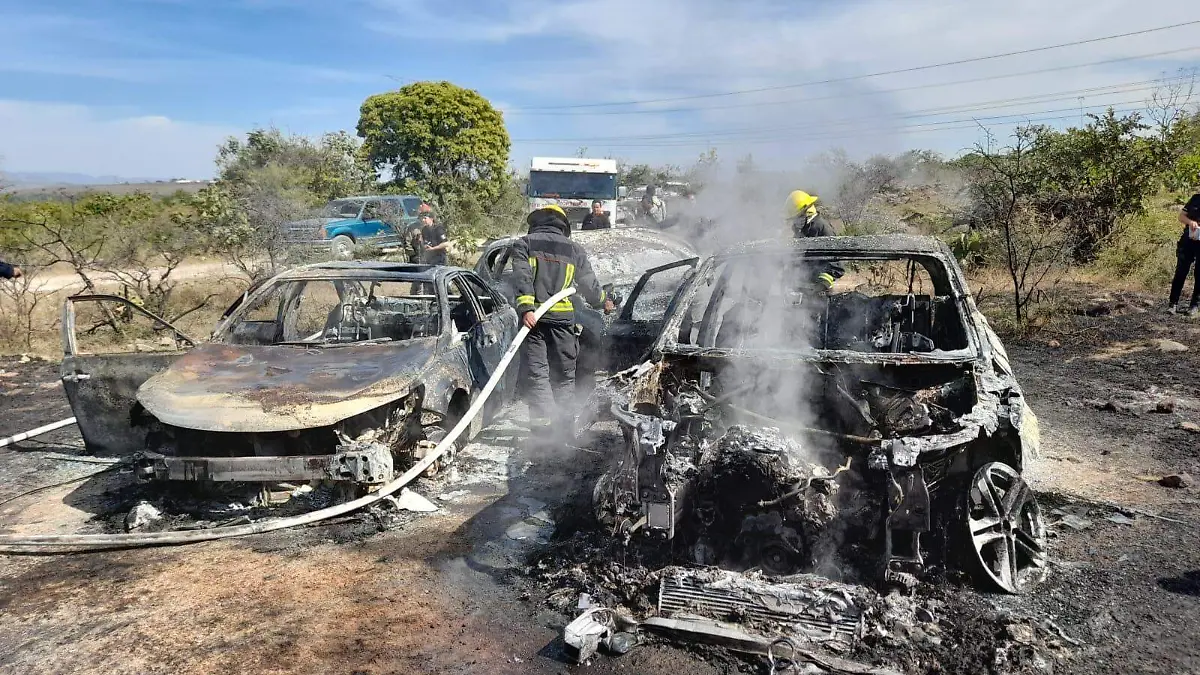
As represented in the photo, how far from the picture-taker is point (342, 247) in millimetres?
16484

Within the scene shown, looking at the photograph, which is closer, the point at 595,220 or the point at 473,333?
the point at 473,333

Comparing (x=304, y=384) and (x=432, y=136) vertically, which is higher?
(x=432, y=136)

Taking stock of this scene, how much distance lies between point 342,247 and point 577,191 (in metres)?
6.53

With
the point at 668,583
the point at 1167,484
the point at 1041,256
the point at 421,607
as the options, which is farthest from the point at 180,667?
the point at 1041,256

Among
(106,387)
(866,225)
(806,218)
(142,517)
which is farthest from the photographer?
(866,225)

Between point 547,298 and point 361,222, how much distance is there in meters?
12.5

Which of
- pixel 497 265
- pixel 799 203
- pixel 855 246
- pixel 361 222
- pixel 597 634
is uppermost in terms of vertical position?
pixel 799 203

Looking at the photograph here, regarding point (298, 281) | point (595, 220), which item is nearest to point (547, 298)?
point (298, 281)

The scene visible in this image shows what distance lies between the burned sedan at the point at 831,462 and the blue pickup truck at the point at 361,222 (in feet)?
40.3

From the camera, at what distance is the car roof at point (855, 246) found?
517 centimetres

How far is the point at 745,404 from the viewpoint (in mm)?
4441

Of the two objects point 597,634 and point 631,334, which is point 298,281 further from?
point 597,634

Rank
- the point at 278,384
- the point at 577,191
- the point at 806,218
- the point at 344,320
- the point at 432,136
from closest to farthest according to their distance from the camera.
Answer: the point at 278,384 → the point at 344,320 → the point at 806,218 → the point at 577,191 → the point at 432,136

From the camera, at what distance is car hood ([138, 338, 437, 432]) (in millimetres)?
4352
